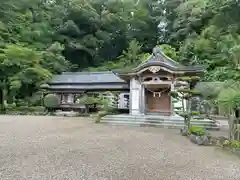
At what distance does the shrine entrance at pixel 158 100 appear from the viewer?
14344mm

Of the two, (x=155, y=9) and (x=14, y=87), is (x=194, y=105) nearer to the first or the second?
(x=14, y=87)

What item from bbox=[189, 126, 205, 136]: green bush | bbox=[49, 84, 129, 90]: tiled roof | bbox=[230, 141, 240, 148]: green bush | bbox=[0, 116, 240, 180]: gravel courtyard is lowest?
bbox=[0, 116, 240, 180]: gravel courtyard

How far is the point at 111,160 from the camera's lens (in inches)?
193

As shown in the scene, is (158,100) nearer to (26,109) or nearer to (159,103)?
(159,103)

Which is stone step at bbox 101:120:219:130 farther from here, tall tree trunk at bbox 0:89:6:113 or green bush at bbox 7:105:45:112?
tall tree trunk at bbox 0:89:6:113

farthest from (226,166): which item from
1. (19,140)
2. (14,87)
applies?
(14,87)

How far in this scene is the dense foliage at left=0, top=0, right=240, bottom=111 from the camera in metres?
18.1

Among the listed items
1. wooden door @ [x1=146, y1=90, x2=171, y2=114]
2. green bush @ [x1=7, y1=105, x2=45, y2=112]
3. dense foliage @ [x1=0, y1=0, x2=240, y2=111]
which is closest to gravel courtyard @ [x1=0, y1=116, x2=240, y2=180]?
wooden door @ [x1=146, y1=90, x2=171, y2=114]

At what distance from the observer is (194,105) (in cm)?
1494

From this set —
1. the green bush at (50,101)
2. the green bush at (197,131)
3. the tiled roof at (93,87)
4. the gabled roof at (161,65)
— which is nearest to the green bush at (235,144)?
the green bush at (197,131)

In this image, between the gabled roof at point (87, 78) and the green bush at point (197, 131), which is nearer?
the green bush at point (197, 131)

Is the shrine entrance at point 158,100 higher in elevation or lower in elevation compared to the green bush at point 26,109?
higher

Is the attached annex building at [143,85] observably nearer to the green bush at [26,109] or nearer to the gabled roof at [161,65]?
the gabled roof at [161,65]

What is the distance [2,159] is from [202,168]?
417cm
